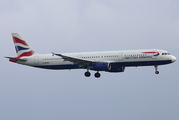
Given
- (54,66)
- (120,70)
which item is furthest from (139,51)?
(54,66)

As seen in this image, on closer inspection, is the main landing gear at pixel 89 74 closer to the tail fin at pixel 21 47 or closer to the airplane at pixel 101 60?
the airplane at pixel 101 60

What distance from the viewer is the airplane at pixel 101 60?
179 feet

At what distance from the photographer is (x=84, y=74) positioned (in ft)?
191

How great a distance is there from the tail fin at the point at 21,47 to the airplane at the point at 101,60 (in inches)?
38.9

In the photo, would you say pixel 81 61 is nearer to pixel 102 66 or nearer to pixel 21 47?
pixel 102 66

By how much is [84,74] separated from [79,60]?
14.5 feet

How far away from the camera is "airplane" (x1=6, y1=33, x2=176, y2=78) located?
179 feet

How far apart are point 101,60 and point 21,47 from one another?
1722 centimetres

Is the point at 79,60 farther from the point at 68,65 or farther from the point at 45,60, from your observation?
the point at 45,60

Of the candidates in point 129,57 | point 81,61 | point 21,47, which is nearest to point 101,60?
point 81,61

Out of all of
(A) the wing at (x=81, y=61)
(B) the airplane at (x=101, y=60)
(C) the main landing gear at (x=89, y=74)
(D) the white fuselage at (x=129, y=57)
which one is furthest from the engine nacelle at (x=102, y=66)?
(C) the main landing gear at (x=89, y=74)

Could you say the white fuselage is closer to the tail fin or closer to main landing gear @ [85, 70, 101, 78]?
main landing gear @ [85, 70, 101, 78]

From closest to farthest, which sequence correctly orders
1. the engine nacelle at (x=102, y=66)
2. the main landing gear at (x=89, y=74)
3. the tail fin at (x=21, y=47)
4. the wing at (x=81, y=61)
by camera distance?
the wing at (x=81, y=61) < the engine nacelle at (x=102, y=66) < the main landing gear at (x=89, y=74) < the tail fin at (x=21, y=47)

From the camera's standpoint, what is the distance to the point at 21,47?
2475 inches
